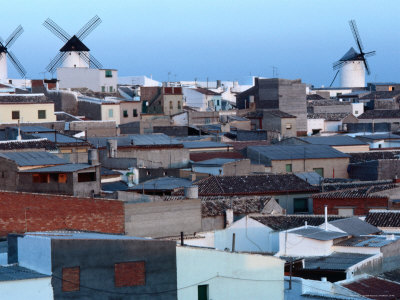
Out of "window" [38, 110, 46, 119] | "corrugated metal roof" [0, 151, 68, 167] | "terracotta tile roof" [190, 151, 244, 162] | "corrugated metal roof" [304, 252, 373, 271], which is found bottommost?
"corrugated metal roof" [304, 252, 373, 271]

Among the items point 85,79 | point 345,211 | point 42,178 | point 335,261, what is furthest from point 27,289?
point 85,79

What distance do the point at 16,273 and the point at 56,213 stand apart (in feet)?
32.1

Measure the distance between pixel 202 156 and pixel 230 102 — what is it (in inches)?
1803

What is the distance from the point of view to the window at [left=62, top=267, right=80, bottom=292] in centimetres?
2117

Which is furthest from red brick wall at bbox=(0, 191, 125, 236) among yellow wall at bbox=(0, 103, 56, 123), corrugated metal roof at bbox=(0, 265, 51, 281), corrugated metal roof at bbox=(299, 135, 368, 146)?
yellow wall at bbox=(0, 103, 56, 123)

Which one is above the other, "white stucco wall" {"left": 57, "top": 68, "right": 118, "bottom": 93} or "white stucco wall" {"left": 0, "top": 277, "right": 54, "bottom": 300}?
"white stucco wall" {"left": 57, "top": 68, "right": 118, "bottom": 93}

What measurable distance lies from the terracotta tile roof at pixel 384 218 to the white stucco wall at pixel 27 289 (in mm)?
16326

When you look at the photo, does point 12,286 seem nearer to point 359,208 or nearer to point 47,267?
point 47,267

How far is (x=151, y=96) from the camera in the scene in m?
79.9

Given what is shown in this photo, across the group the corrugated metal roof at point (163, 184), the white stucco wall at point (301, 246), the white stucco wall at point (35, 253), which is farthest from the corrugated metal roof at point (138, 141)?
the white stucco wall at point (35, 253)

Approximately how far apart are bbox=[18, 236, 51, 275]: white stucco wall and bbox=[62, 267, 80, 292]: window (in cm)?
35

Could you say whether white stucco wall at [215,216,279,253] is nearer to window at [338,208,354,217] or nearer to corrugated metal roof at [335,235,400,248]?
corrugated metal roof at [335,235,400,248]

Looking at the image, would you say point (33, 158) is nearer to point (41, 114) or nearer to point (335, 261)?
point (335, 261)

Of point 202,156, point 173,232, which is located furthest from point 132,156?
point 173,232
